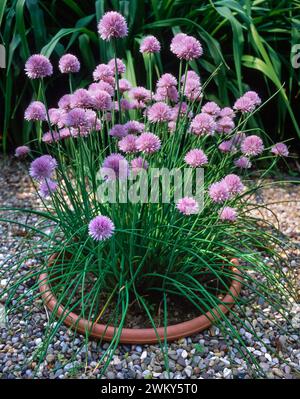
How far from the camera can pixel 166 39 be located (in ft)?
9.39

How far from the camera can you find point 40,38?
2.61 metres

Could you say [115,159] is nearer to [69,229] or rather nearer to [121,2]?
[69,229]

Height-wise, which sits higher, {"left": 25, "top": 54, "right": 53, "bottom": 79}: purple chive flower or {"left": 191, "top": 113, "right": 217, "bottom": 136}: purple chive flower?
{"left": 25, "top": 54, "right": 53, "bottom": 79}: purple chive flower

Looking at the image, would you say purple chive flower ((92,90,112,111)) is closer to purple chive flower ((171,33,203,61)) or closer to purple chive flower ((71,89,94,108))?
purple chive flower ((71,89,94,108))

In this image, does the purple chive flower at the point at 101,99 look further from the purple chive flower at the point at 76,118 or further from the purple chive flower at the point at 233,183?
the purple chive flower at the point at 233,183

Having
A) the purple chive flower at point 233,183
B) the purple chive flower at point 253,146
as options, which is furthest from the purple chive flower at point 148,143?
the purple chive flower at point 253,146

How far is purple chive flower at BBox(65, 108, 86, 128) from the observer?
1381mm

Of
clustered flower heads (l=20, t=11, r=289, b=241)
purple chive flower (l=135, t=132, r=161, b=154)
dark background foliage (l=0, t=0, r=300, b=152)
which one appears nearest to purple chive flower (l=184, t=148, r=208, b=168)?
clustered flower heads (l=20, t=11, r=289, b=241)

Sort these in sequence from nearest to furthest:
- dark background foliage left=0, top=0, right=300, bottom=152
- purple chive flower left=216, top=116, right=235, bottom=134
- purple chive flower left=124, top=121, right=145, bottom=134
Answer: purple chive flower left=124, top=121, right=145, bottom=134 → purple chive flower left=216, top=116, right=235, bottom=134 → dark background foliage left=0, top=0, right=300, bottom=152

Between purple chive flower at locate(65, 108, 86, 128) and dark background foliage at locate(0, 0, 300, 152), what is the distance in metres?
1.12

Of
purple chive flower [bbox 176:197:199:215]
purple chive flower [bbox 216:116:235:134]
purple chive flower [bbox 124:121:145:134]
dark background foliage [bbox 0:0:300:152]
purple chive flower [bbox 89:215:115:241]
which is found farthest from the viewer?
dark background foliage [bbox 0:0:300:152]

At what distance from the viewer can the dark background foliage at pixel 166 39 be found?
2.51 meters

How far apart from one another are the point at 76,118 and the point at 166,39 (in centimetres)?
166
